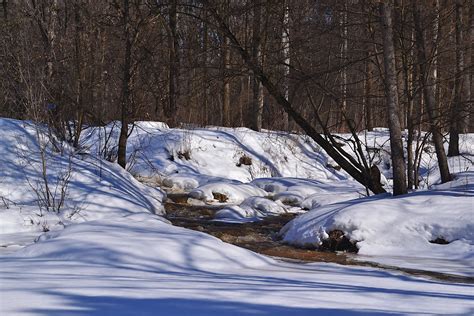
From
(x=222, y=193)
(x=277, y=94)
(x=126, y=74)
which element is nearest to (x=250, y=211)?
(x=222, y=193)

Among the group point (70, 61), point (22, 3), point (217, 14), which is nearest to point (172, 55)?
point (217, 14)

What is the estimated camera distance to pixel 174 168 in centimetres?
1599

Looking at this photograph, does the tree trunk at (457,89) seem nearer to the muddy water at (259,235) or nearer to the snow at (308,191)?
the snow at (308,191)

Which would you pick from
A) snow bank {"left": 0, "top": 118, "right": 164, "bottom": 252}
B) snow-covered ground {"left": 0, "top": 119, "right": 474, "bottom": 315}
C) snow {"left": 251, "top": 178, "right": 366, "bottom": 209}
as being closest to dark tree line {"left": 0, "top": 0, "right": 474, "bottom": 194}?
snow bank {"left": 0, "top": 118, "right": 164, "bottom": 252}

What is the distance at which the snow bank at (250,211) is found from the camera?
1024cm

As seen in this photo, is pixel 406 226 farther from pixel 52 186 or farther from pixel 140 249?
pixel 52 186

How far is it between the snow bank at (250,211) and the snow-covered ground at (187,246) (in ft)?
0.12

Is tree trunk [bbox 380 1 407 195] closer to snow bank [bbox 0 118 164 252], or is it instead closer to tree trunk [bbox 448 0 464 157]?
tree trunk [bbox 448 0 464 157]

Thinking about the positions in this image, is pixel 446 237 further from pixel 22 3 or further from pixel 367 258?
pixel 22 3

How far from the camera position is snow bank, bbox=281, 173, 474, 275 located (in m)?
6.76

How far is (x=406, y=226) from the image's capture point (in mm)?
7191

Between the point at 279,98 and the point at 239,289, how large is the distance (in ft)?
24.0

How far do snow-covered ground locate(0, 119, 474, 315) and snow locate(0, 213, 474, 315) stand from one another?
0.04 feet

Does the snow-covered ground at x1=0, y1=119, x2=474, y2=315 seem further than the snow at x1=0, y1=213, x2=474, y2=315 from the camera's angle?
Yes
